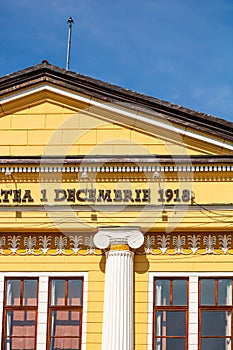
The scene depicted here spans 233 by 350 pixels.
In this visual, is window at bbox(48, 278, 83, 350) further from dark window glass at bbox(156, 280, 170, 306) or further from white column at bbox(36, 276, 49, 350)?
dark window glass at bbox(156, 280, 170, 306)

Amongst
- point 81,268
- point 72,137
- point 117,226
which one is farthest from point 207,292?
point 72,137

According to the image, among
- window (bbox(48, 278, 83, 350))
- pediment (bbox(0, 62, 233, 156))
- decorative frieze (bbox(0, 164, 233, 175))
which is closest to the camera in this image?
window (bbox(48, 278, 83, 350))

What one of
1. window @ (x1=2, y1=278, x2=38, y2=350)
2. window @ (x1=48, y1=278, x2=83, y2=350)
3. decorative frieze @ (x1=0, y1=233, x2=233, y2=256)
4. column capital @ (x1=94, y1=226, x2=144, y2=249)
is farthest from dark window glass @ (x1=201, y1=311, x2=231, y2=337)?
window @ (x1=2, y1=278, x2=38, y2=350)

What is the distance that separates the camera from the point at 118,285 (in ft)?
87.7

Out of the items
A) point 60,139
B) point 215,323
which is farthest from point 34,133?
point 215,323

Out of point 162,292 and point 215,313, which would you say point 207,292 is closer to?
point 215,313

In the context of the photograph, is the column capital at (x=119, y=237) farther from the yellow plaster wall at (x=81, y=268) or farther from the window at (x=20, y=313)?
the window at (x=20, y=313)

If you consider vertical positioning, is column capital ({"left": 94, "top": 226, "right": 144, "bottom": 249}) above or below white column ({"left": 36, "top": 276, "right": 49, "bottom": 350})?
above

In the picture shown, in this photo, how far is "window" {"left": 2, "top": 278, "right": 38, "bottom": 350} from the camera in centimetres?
2709

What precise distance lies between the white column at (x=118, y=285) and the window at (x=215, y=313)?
1.80 meters

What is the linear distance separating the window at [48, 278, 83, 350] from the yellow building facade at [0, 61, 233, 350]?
0.08 feet

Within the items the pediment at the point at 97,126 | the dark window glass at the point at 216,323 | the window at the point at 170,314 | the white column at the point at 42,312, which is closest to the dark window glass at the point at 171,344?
the window at the point at 170,314

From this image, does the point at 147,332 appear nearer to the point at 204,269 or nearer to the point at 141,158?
the point at 204,269

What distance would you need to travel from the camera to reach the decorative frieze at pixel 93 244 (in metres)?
27.3
